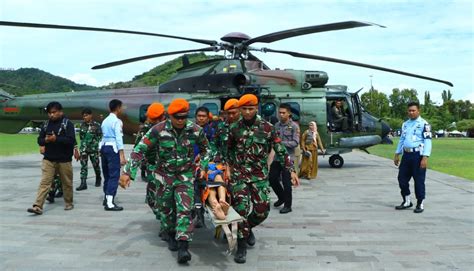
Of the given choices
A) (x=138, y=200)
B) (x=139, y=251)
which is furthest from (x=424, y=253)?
(x=138, y=200)

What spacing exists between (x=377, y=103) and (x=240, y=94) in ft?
Result: 196

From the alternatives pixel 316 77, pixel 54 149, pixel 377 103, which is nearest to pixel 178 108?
pixel 54 149

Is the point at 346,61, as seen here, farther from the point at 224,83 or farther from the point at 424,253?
the point at 424,253

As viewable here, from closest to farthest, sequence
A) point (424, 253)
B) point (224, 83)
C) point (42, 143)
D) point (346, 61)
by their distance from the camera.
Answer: point (424, 253), point (42, 143), point (346, 61), point (224, 83)

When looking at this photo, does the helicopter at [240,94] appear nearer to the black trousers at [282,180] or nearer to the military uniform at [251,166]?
the black trousers at [282,180]

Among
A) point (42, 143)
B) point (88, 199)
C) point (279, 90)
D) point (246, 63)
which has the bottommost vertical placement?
point (88, 199)

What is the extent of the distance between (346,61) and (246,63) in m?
2.84

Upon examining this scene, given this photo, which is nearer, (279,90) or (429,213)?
(429,213)

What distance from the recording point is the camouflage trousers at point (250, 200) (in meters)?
4.82

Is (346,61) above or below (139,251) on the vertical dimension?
above

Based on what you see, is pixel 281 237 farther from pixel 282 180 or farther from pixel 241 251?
pixel 282 180

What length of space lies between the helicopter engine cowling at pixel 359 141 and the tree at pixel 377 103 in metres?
53.3

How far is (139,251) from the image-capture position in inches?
195

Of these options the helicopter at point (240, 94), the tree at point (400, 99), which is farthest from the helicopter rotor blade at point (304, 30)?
the tree at point (400, 99)
